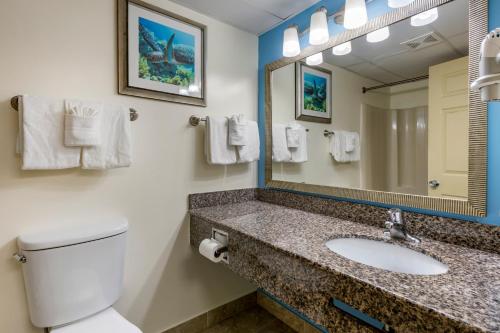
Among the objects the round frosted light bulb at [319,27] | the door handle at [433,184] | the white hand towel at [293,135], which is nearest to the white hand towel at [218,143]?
the white hand towel at [293,135]

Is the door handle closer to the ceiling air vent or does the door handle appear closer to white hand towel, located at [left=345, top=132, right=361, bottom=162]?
white hand towel, located at [left=345, top=132, right=361, bottom=162]

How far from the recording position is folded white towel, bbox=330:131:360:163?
57.6 inches

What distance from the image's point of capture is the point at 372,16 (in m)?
1.31

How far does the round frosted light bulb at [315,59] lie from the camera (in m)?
1.60

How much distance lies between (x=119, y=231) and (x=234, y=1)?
1.47 metres

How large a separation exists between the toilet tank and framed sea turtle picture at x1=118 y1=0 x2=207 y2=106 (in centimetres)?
77

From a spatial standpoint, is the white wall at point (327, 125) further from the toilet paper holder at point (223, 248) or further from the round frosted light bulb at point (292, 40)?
the toilet paper holder at point (223, 248)

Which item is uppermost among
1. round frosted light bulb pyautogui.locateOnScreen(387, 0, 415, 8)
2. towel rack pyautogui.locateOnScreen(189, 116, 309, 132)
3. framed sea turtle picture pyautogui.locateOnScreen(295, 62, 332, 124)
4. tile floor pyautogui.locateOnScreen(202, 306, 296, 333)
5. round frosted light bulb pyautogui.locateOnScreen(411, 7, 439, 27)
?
round frosted light bulb pyautogui.locateOnScreen(387, 0, 415, 8)

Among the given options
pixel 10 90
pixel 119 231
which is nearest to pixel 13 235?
pixel 119 231

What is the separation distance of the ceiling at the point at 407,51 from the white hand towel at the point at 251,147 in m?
0.65

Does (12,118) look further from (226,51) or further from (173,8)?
(226,51)

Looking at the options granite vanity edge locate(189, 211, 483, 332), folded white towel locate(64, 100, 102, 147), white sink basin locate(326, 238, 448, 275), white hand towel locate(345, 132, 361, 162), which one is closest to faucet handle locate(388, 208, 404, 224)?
white sink basin locate(326, 238, 448, 275)

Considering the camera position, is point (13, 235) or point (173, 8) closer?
point (13, 235)

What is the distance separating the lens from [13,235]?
3.72 feet
